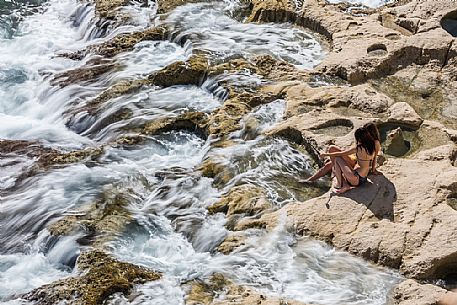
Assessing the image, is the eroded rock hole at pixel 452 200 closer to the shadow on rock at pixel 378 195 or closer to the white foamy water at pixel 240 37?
the shadow on rock at pixel 378 195

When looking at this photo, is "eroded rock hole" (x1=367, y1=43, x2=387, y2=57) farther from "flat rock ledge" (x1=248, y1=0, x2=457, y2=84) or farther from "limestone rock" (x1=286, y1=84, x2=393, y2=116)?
"limestone rock" (x1=286, y1=84, x2=393, y2=116)

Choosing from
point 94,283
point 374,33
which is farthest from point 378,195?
point 374,33

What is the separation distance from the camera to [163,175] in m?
10.5

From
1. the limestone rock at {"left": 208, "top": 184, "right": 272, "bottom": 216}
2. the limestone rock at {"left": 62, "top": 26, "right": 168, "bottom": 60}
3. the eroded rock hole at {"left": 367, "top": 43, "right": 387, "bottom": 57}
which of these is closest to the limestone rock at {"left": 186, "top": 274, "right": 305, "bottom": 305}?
the limestone rock at {"left": 208, "top": 184, "right": 272, "bottom": 216}

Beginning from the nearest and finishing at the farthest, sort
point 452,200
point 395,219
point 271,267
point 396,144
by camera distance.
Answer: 1. point 271,267
2. point 395,219
3. point 452,200
4. point 396,144

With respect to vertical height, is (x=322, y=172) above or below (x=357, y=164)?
below

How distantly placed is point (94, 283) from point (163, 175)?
2.93m

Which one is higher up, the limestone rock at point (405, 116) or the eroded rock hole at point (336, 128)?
the limestone rock at point (405, 116)

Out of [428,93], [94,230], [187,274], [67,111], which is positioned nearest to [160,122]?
[67,111]

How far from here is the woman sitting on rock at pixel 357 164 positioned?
29.2 feet

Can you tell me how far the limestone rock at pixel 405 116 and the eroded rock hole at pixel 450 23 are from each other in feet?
12.8

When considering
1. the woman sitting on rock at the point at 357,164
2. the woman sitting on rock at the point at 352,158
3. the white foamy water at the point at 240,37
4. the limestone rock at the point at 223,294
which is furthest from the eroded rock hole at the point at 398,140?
the limestone rock at the point at 223,294

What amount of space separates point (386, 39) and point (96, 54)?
7042 mm

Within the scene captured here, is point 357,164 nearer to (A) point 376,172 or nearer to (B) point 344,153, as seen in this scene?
(B) point 344,153
